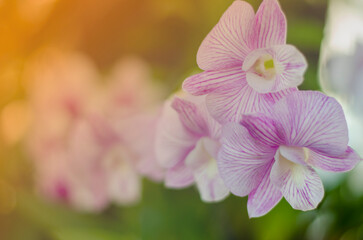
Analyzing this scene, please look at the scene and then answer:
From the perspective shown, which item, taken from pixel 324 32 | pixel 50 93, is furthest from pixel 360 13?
pixel 50 93

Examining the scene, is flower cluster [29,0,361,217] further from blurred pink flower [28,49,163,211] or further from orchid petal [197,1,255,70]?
blurred pink flower [28,49,163,211]

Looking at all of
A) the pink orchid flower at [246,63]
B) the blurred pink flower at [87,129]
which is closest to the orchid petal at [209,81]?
the pink orchid flower at [246,63]

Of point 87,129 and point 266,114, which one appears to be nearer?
point 266,114

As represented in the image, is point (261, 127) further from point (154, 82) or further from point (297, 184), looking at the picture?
point (154, 82)

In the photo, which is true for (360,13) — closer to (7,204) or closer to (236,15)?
(236,15)

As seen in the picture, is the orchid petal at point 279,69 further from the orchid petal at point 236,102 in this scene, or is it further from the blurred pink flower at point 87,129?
the blurred pink flower at point 87,129

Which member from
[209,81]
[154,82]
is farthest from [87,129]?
[209,81]
